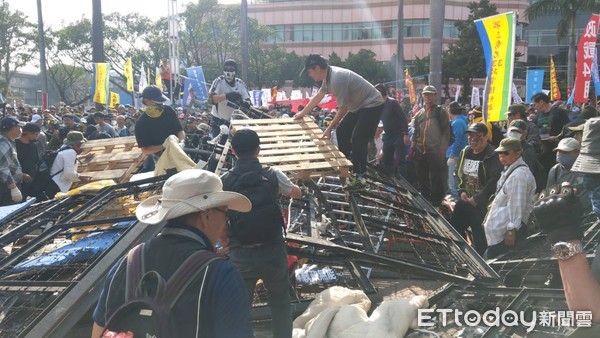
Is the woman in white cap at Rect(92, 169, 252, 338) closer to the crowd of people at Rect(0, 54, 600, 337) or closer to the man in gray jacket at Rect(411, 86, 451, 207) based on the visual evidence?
the crowd of people at Rect(0, 54, 600, 337)

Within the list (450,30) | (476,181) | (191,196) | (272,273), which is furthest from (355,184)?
(450,30)

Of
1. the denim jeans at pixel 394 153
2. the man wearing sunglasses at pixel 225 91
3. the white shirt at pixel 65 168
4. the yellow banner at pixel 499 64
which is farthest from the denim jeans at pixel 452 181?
the white shirt at pixel 65 168

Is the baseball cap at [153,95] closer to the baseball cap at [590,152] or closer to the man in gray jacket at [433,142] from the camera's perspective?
the man in gray jacket at [433,142]

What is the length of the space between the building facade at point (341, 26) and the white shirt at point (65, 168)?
167 feet

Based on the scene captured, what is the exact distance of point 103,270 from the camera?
12.5 ft

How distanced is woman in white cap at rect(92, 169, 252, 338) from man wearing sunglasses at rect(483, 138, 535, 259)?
377cm

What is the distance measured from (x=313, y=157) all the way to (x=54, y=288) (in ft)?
9.80

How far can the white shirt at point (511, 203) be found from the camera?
529cm

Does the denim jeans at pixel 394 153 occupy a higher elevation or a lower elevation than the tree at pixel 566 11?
lower

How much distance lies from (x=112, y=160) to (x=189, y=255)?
6.26 metres

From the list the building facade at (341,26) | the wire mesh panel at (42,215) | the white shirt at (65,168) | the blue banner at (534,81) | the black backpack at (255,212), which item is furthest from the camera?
the building facade at (341,26)

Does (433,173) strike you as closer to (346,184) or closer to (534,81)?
(346,184)

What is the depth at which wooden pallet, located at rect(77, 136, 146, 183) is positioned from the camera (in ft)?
24.3

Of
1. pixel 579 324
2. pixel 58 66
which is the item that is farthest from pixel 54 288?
pixel 58 66
